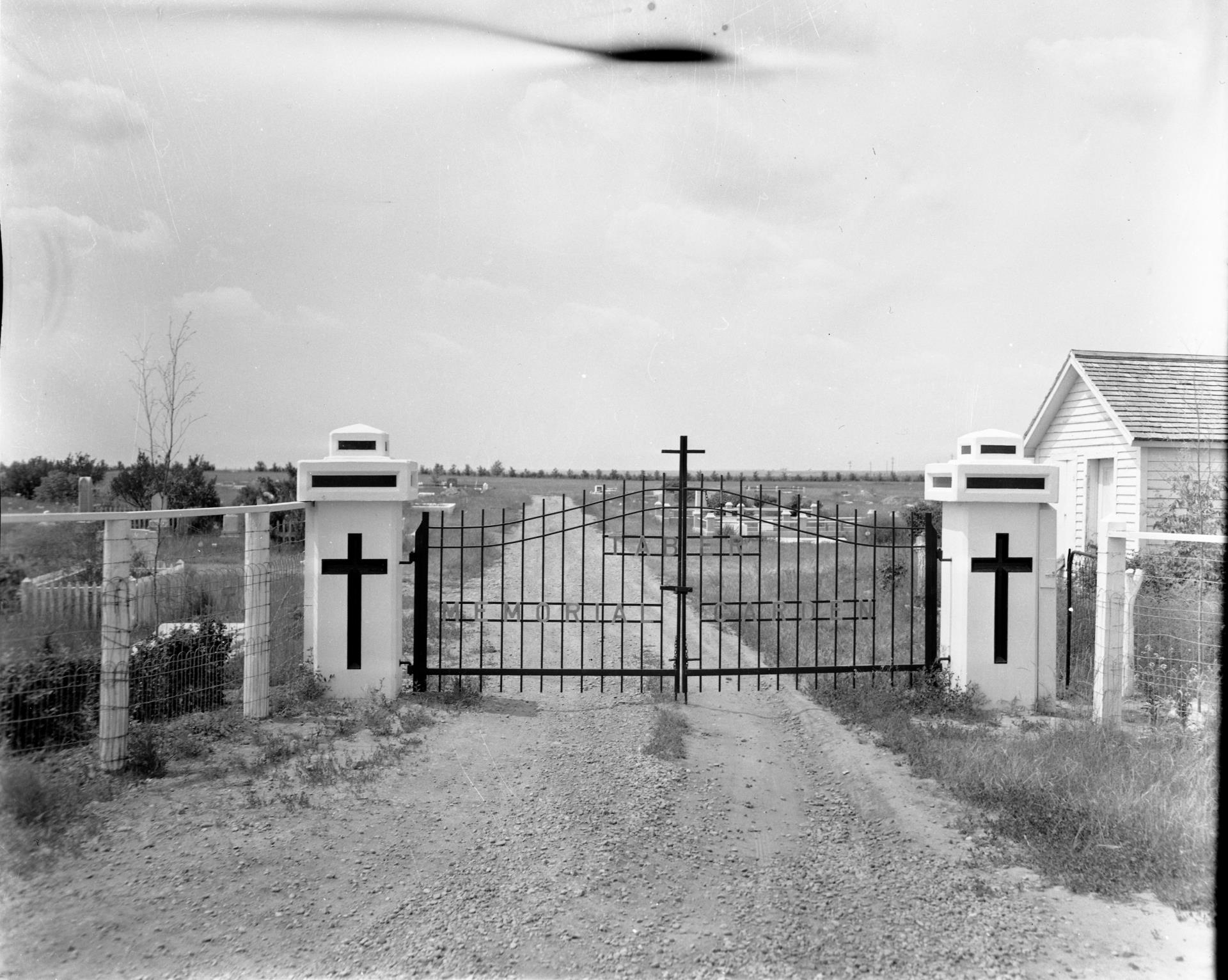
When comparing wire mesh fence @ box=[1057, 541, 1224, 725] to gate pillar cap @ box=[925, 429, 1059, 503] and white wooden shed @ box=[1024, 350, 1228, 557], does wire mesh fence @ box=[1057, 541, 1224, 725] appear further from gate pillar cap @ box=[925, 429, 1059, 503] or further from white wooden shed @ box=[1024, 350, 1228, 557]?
white wooden shed @ box=[1024, 350, 1228, 557]

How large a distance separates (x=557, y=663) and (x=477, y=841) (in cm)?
555

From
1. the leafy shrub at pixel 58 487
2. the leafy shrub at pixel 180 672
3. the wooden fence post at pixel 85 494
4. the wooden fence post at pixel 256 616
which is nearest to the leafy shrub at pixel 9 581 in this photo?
the leafy shrub at pixel 180 672

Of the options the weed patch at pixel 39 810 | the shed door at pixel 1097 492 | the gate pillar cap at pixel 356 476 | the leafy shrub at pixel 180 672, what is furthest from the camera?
the shed door at pixel 1097 492

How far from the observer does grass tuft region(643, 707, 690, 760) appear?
18.2 ft

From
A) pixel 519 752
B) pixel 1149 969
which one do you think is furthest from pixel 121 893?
pixel 1149 969

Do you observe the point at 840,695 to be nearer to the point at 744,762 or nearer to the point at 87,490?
the point at 744,762

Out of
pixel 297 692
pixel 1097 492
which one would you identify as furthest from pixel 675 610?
pixel 1097 492

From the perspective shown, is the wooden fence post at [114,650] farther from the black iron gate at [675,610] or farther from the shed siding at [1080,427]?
the shed siding at [1080,427]

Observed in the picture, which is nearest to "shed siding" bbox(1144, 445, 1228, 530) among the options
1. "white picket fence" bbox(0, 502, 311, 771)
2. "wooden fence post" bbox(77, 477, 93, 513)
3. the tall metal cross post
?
the tall metal cross post

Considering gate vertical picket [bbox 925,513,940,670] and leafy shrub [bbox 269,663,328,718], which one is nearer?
leafy shrub [bbox 269,663,328,718]

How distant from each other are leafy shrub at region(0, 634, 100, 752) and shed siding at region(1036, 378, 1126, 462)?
1511 centimetres

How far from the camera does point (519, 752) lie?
5.66 meters

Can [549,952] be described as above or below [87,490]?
below

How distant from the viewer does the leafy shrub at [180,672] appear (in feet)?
17.7
